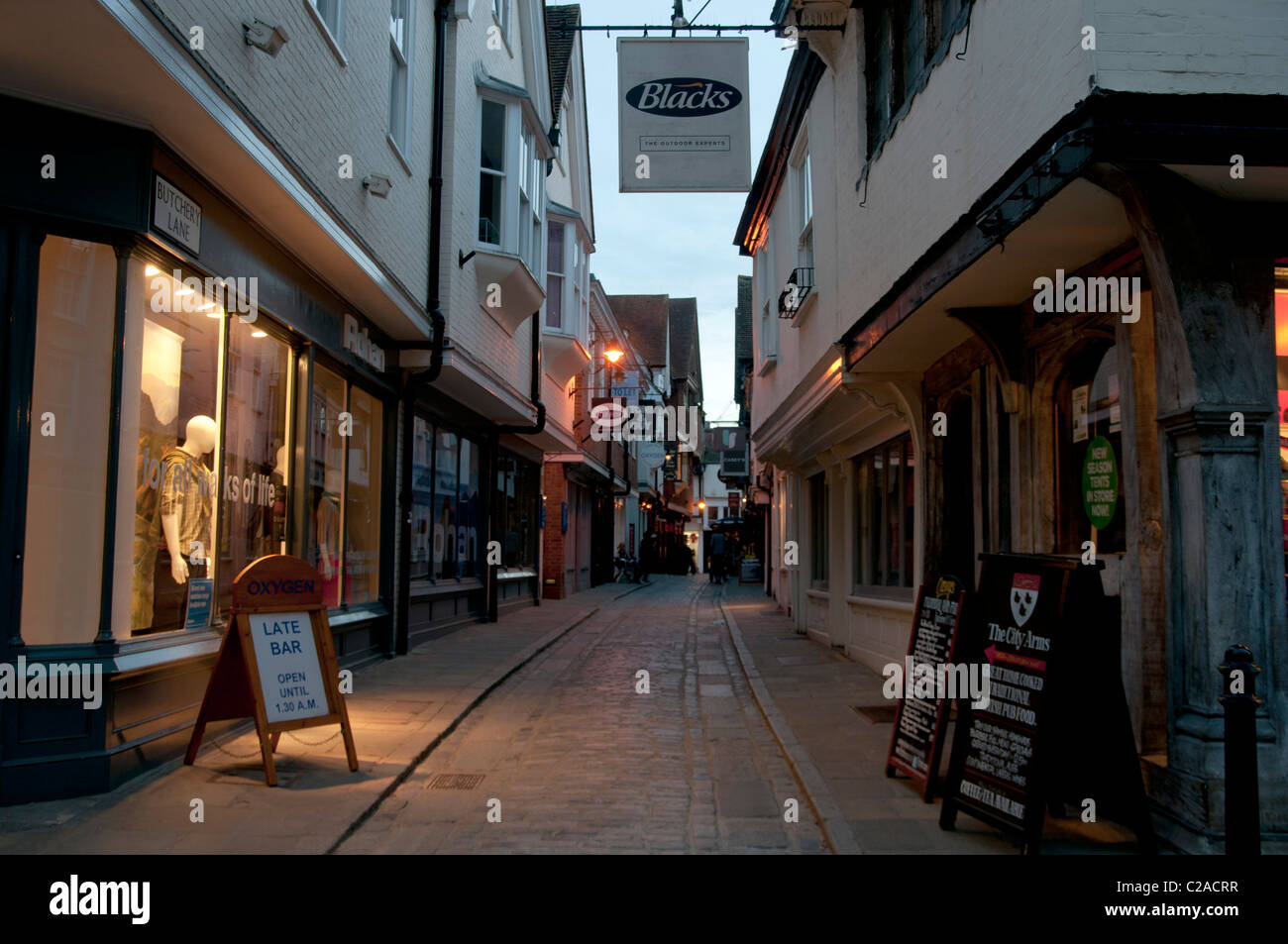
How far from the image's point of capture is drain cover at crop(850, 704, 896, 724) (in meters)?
8.05

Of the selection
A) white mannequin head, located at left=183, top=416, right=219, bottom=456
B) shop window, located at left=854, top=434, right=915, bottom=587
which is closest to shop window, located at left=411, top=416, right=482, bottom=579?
white mannequin head, located at left=183, top=416, right=219, bottom=456

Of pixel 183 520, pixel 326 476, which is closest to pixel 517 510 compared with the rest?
pixel 326 476

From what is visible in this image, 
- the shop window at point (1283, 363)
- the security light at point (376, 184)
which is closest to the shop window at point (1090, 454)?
the shop window at point (1283, 363)

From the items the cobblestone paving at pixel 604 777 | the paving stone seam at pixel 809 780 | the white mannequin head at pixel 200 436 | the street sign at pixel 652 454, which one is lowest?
the cobblestone paving at pixel 604 777

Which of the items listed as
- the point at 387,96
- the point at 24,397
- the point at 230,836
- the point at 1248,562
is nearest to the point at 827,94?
the point at 387,96

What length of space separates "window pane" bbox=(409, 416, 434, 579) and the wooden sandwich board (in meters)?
6.11

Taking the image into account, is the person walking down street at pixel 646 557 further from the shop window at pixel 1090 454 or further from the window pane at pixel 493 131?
the shop window at pixel 1090 454

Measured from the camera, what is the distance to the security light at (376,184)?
9.23 meters

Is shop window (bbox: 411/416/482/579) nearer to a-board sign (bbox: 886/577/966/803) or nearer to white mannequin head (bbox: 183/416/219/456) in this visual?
white mannequin head (bbox: 183/416/219/456)

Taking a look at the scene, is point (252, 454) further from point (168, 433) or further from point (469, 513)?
point (469, 513)

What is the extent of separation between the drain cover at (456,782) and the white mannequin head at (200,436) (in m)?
2.84

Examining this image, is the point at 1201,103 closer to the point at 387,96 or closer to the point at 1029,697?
the point at 1029,697

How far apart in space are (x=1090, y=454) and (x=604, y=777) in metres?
3.69

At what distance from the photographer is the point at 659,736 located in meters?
7.82
